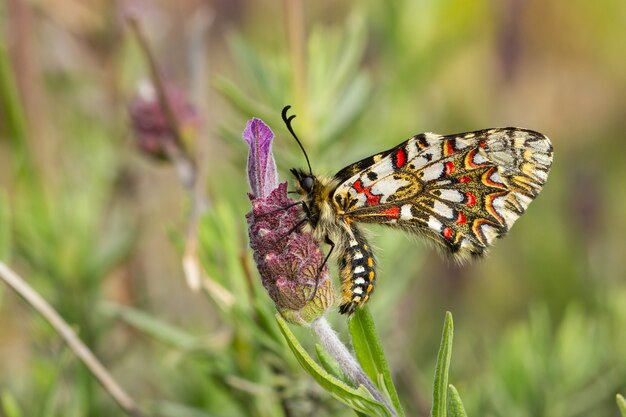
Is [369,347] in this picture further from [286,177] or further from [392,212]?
[286,177]

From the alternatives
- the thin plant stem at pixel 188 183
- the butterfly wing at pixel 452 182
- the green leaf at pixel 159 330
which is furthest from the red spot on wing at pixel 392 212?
the green leaf at pixel 159 330

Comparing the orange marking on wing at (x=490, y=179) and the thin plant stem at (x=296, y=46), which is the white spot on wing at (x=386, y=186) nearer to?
the orange marking on wing at (x=490, y=179)

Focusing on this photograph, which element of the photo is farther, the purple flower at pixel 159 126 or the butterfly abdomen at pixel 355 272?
the purple flower at pixel 159 126

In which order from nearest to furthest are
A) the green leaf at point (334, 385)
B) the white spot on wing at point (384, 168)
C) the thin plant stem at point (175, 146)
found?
1. the green leaf at point (334, 385)
2. the white spot on wing at point (384, 168)
3. the thin plant stem at point (175, 146)

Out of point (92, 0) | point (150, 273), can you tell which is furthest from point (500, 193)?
point (92, 0)

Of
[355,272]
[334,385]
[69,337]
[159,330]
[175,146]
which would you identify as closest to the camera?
[334,385]

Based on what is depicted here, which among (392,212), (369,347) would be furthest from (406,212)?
(369,347)

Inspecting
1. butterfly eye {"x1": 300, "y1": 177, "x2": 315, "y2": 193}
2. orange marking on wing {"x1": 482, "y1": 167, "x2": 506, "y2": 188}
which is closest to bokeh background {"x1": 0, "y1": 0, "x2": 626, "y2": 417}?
butterfly eye {"x1": 300, "y1": 177, "x2": 315, "y2": 193}
